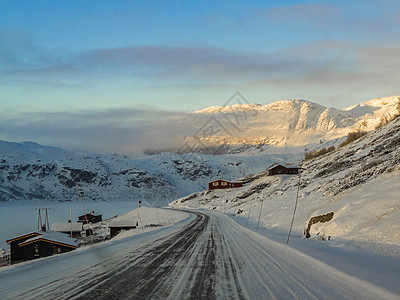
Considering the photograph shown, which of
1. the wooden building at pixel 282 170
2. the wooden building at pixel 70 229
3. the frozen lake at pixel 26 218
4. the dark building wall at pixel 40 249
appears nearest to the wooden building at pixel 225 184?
the wooden building at pixel 282 170

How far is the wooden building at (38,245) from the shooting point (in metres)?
36.7

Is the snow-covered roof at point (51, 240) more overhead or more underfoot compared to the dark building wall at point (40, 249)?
more overhead

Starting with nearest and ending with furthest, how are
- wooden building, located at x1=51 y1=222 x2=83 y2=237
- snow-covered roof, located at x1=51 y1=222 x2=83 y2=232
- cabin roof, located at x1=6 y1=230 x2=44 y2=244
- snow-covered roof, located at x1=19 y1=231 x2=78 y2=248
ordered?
snow-covered roof, located at x1=19 y1=231 x2=78 y2=248 → cabin roof, located at x1=6 y1=230 x2=44 y2=244 → wooden building, located at x1=51 y1=222 x2=83 y2=237 → snow-covered roof, located at x1=51 y1=222 x2=83 y2=232

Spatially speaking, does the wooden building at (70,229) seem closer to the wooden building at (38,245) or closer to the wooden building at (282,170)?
the wooden building at (38,245)

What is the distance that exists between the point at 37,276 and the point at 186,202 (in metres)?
102

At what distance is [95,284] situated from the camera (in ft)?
25.9

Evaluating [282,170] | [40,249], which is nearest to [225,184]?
[282,170]

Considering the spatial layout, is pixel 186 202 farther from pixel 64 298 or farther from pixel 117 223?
pixel 64 298

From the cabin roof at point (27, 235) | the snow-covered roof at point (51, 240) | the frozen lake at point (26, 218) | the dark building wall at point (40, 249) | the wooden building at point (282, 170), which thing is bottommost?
the frozen lake at point (26, 218)

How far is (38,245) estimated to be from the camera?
37656 millimetres

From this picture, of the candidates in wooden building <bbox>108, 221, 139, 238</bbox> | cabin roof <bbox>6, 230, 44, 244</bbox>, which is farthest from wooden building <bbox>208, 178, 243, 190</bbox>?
cabin roof <bbox>6, 230, 44, 244</bbox>

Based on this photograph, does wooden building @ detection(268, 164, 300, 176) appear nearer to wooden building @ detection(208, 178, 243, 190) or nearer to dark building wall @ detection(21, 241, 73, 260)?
wooden building @ detection(208, 178, 243, 190)

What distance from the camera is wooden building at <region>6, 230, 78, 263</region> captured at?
1443 inches

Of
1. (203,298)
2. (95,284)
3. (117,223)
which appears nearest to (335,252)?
(203,298)
